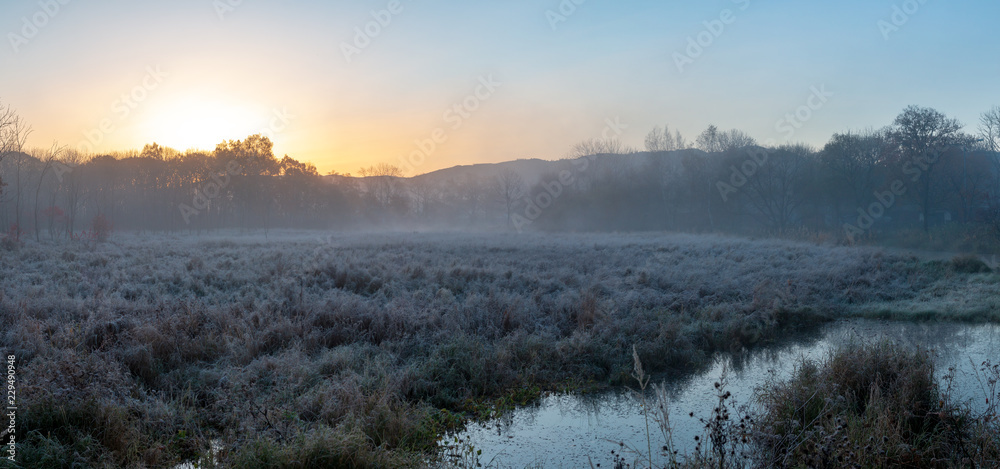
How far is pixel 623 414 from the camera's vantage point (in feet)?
23.9

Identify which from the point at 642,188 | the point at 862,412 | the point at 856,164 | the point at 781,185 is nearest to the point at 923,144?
the point at 856,164

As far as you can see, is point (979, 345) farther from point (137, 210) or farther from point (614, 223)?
point (137, 210)

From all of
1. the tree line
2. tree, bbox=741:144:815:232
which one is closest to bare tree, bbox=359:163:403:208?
the tree line

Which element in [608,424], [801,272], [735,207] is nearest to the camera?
[608,424]

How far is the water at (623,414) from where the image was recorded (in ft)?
19.8

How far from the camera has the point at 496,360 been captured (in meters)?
8.84

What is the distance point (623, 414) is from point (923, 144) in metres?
45.2

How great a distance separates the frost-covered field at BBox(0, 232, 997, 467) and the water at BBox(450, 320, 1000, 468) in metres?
0.69

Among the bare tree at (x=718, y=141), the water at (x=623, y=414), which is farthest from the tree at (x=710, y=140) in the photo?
the water at (x=623, y=414)

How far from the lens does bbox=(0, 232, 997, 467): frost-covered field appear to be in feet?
18.7

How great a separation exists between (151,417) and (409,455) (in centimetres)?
339

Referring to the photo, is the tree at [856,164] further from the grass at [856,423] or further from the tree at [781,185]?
the grass at [856,423]

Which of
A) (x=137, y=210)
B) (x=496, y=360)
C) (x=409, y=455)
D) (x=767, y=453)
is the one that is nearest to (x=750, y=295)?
(x=496, y=360)

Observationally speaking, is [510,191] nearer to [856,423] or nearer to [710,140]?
[710,140]
